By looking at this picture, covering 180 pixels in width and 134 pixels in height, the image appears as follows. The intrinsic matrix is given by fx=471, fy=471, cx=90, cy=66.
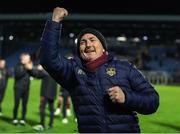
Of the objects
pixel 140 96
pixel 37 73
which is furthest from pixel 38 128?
pixel 140 96

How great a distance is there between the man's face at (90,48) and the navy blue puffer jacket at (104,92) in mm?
100

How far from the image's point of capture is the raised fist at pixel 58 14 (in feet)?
11.8

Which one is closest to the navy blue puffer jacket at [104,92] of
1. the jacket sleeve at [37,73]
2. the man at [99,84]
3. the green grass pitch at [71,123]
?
the man at [99,84]

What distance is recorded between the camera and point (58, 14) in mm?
3609

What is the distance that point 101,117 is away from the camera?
3.60m

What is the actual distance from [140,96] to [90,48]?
1.77ft

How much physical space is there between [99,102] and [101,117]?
12 centimetres

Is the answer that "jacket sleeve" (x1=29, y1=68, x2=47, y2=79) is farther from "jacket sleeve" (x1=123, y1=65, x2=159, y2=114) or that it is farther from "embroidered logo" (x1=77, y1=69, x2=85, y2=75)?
"jacket sleeve" (x1=123, y1=65, x2=159, y2=114)

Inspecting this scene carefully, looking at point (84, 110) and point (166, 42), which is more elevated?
point (166, 42)

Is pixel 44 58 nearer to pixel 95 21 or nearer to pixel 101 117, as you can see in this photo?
pixel 101 117

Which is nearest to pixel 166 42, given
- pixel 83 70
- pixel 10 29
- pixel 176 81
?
pixel 176 81

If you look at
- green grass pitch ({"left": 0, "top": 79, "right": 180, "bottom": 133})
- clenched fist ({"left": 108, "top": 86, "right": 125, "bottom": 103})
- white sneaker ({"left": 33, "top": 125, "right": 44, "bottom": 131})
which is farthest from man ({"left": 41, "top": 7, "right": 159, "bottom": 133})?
white sneaker ({"left": 33, "top": 125, "right": 44, "bottom": 131})

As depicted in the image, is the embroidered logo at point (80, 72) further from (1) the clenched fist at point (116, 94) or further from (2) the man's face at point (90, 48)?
(1) the clenched fist at point (116, 94)

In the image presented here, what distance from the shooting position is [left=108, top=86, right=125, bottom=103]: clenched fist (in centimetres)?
328
